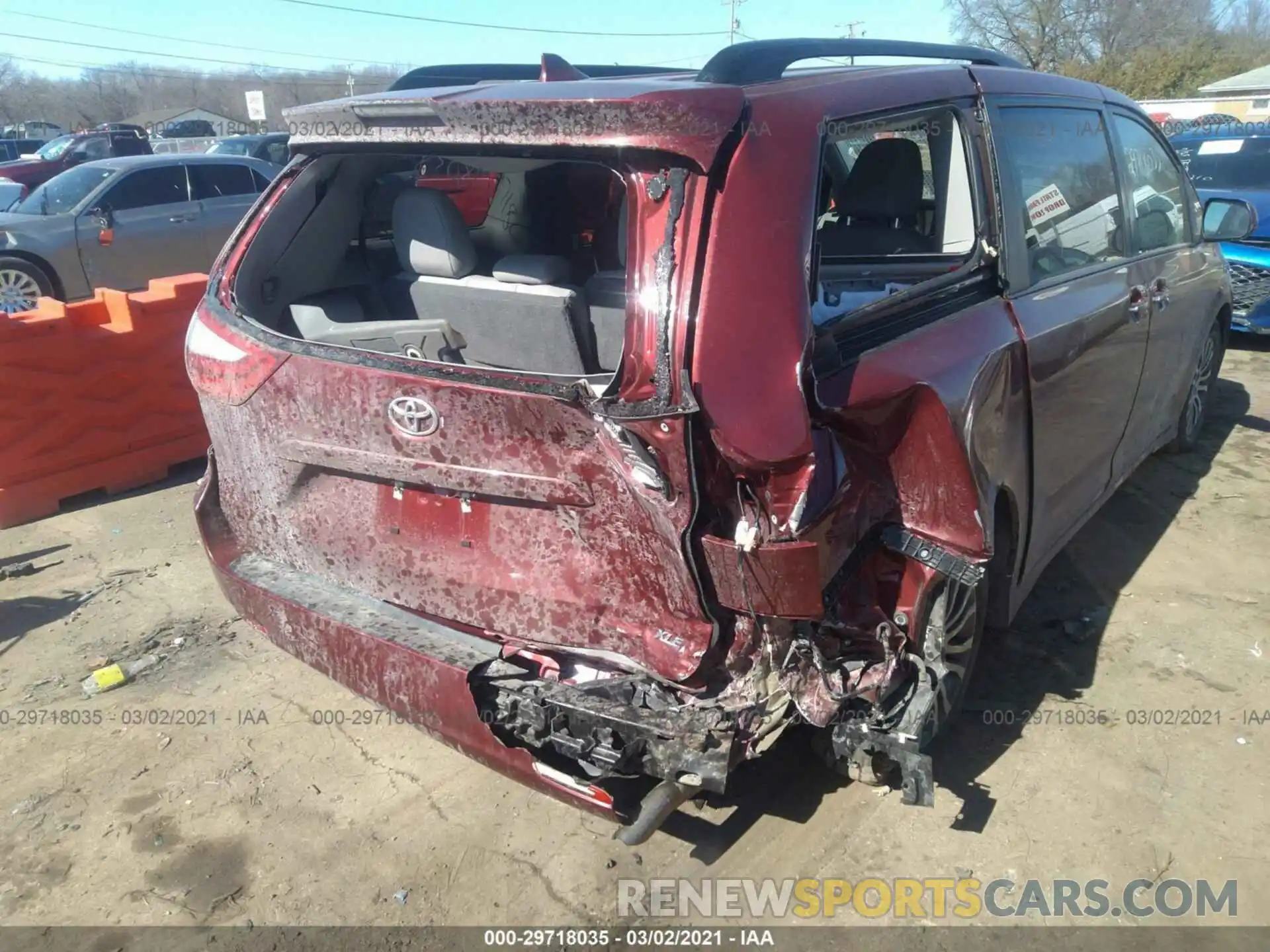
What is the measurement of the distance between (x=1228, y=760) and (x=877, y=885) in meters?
1.30

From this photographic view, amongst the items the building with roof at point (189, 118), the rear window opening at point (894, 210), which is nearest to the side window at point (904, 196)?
the rear window opening at point (894, 210)

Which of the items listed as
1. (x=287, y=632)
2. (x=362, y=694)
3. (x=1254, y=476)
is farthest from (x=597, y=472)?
(x=1254, y=476)

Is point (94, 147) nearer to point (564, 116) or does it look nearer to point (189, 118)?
point (564, 116)

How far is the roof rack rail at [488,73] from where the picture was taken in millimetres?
3260

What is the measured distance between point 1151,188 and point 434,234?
9.96 ft

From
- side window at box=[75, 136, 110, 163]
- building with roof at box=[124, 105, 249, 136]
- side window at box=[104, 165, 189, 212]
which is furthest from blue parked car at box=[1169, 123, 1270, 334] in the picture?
building with roof at box=[124, 105, 249, 136]

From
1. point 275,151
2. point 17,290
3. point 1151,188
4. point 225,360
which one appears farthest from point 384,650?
point 275,151

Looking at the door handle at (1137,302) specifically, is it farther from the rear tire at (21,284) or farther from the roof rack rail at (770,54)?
the rear tire at (21,284)

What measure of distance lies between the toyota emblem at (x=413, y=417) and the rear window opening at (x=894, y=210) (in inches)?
38.5

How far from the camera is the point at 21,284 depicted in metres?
9.61

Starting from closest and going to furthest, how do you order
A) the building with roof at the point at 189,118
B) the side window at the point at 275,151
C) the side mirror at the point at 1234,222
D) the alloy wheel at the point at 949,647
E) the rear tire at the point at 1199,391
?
the alloy wheel at the point at 949,647 → the side mirror at the point at 1234,222 → the rear tire at the point at 1199,391 → the side window at the point at 275,151 → the building with roof at the point at 189,118

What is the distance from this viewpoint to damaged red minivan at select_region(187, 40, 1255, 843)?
2.09m

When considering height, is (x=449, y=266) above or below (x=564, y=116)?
below

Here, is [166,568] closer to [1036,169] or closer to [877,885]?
[877,885]
